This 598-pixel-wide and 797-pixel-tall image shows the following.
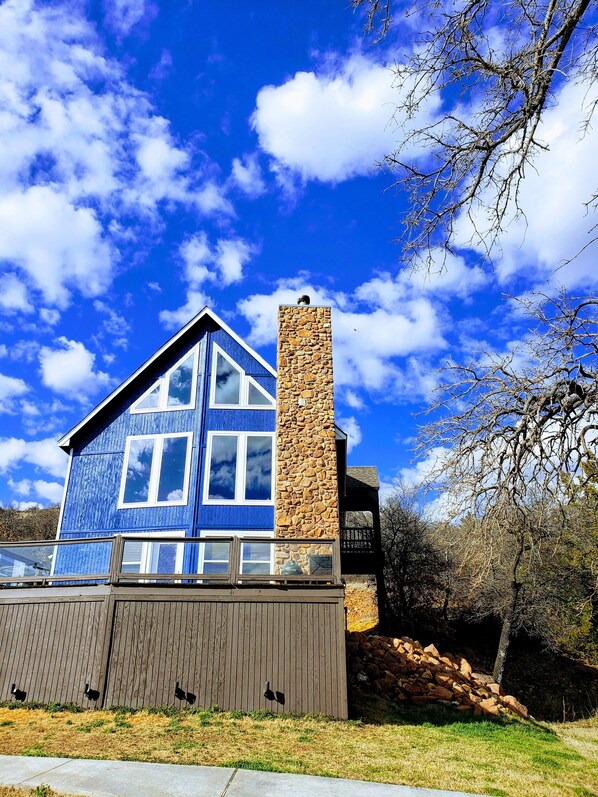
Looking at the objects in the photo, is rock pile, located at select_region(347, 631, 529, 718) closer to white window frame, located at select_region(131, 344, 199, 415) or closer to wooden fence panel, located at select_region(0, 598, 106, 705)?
wooden fence panel, located at select_region(0, 598, 106, 705)

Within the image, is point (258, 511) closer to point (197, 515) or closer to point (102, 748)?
point (197, 515)

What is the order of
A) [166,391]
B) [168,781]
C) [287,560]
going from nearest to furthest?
[168,781] < [287,560] < [166,391]

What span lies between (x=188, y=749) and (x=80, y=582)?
457 centimetres

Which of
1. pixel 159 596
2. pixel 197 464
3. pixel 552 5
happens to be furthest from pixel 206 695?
pixel 552 5

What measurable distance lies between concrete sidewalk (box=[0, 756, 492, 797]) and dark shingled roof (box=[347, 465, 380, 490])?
1459cm

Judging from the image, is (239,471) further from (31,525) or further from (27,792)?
(31,525)

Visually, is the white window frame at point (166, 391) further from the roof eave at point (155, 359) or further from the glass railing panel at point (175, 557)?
the glass railing panel at point (175, 557)

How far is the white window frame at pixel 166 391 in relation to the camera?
1642 centimetres

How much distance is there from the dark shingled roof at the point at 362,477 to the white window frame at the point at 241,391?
6760mm

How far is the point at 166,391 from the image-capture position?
55.0 ft

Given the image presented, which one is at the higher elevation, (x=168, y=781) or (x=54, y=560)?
(x=54, y=560)

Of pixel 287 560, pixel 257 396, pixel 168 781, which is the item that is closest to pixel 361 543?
pixel 257 396

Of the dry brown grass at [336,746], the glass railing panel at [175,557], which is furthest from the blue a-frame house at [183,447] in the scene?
the dry brown grass at [336,746]

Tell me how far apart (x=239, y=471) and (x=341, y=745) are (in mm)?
7527
